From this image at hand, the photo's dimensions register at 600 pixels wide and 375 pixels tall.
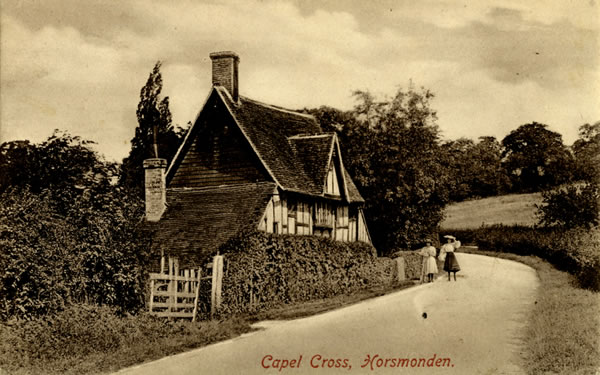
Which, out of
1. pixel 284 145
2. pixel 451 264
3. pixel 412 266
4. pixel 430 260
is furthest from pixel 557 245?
pixel 284 145

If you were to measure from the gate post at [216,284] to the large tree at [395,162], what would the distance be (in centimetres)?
2173

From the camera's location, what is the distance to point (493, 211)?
230 feet

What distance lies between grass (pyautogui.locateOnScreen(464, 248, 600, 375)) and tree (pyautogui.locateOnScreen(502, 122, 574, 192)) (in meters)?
44.6

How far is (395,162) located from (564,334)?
2682 cm

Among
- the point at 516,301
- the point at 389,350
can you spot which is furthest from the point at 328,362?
the point at 516,301

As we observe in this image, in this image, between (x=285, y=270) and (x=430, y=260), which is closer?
(x=285, y=270)

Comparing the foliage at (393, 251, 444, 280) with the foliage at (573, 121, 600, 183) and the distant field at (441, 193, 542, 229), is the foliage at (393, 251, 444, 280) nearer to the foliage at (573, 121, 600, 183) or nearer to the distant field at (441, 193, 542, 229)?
the foliage at (573, 121, 600, 183)

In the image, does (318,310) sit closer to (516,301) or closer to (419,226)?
(516,301)

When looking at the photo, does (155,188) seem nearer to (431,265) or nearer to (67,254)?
(431,265)

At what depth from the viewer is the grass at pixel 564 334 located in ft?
32.4

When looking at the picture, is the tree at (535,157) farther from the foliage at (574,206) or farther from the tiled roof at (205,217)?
the tiled roof at (205,217)

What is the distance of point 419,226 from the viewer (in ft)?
131

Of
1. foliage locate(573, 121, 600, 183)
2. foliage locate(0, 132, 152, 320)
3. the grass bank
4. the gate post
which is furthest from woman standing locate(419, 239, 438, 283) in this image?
foliage locate(0, 132, 152, 320)

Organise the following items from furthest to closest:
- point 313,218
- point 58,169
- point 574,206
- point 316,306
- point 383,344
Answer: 1. point 574,206
2. point 313,218
3. point 316,306
4. point 58,169
5. point 383,344
